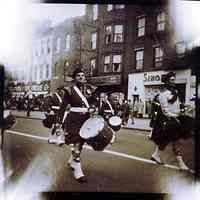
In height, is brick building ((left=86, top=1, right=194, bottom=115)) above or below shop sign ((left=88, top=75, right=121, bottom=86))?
above

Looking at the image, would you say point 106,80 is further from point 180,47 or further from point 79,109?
point 180,47

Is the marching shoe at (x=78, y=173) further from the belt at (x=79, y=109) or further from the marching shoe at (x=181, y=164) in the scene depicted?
the marching shoe at (x=181, y=164)

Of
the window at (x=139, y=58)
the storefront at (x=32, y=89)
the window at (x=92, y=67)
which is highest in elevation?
the window at (x=139, y=58)

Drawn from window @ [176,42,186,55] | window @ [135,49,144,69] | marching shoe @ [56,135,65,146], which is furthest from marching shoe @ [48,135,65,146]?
window @ [176,42,186,55]

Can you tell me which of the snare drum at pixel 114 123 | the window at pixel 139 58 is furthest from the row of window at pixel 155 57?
the snare drum at pixel 114 123

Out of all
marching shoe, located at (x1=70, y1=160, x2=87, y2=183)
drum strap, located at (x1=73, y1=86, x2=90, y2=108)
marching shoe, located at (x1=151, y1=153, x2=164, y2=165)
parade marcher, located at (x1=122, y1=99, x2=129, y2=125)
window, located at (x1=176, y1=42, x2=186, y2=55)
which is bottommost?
marching shoe, located at (x1=70, y1=160, x2=87, y2=183)

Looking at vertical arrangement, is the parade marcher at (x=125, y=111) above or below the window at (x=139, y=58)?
below

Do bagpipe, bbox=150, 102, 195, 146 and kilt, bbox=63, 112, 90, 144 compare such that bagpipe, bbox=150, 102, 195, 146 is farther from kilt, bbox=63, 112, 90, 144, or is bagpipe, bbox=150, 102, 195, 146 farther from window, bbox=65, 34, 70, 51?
window, bbox=65, 34, 70, 51

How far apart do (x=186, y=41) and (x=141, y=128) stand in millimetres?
556

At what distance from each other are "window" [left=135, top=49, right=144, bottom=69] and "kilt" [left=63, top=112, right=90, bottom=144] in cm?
41

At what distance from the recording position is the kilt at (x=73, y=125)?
185cm

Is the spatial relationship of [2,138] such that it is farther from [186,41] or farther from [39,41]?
[186,41]

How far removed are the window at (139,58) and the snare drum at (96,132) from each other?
1.22ft

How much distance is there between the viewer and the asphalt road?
1834 millimetres
